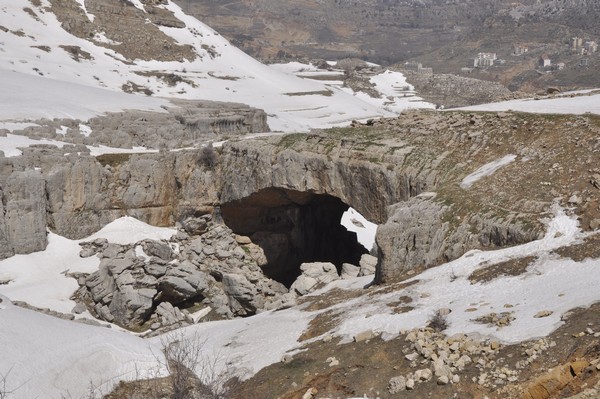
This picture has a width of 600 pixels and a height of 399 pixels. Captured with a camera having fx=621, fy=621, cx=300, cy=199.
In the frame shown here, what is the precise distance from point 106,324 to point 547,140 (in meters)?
14.5

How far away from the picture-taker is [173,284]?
21281 millimetres

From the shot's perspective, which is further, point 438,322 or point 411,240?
point 411,240

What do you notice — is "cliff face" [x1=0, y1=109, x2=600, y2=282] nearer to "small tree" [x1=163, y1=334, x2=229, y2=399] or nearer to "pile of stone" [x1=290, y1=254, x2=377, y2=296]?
"pile of stone" [x1=290, y1=254, x2=377, y2=296]

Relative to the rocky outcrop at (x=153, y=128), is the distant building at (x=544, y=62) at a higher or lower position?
higher

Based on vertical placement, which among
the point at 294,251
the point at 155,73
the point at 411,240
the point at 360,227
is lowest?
the point at 294,251

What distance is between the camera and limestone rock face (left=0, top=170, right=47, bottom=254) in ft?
71.9

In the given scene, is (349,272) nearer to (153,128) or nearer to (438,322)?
(438,322)

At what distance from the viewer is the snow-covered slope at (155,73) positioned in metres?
45.6

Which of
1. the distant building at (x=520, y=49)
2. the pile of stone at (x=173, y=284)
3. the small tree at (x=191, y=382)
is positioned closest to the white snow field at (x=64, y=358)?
the small tree at (x=191, y=382)

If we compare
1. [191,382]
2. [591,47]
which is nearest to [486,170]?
[191,382]

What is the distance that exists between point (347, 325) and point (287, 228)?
14517 millimetres

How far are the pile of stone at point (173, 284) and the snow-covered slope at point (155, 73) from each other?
16140 millimetres

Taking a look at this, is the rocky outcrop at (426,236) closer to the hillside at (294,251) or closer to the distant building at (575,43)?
the hillside at (294,251)

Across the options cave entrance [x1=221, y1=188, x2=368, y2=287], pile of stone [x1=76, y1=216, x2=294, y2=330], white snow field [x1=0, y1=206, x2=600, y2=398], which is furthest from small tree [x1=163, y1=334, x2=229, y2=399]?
cave entrance [x1=221, y1=188, x2=368, y2=287]
